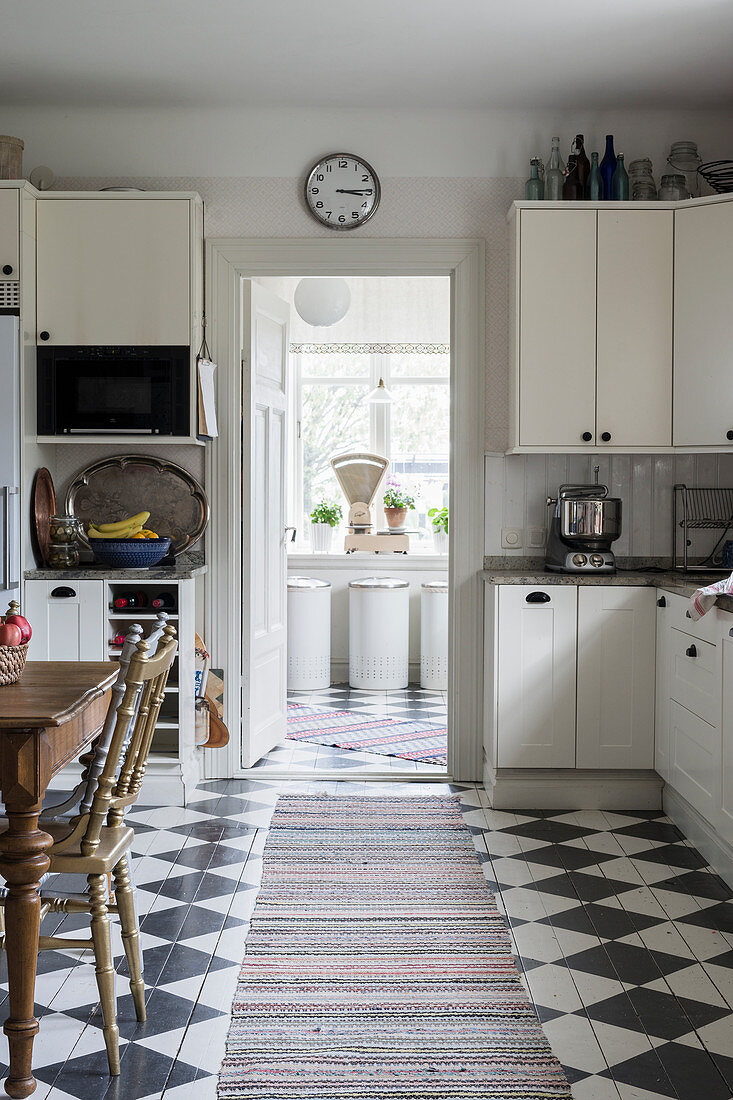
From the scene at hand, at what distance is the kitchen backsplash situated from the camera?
424 cm

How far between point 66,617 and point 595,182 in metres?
2.77

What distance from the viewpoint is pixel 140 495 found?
4273 millimetres

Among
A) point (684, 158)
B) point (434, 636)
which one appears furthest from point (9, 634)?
point (434, 636)

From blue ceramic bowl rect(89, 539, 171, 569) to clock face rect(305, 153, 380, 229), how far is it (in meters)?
1.57

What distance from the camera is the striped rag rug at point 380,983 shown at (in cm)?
203

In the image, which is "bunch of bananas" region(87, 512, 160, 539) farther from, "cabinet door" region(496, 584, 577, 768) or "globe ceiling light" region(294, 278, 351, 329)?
"globe ceiling light" region(294, 278, 351, 329)

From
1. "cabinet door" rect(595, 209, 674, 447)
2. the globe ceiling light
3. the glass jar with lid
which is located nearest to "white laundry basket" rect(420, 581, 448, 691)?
the globe ceiling light

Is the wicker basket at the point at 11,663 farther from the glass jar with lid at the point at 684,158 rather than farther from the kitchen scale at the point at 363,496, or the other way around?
the kitchen scale at the point at 363,496

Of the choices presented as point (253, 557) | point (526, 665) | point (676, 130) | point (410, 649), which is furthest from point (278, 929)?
point (410, 649)

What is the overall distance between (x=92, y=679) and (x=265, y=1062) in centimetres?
94

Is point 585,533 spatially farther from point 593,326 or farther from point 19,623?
point 19,623

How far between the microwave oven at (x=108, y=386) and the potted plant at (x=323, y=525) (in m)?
2.85

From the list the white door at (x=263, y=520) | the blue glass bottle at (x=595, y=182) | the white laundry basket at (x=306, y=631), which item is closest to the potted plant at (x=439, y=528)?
the white laundry basket at (x=306, y=631)

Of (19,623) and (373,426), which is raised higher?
(373,426)
